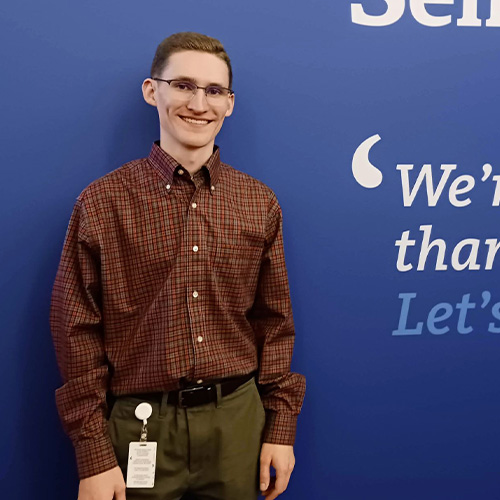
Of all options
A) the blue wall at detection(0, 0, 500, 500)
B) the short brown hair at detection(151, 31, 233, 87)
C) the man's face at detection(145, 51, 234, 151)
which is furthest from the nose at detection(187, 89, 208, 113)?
the blue wall at detection(0, 0, 500, 500)

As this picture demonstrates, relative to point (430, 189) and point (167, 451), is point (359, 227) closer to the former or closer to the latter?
point (430, 189)

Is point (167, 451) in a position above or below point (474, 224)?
below

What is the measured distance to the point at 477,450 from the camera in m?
1.76

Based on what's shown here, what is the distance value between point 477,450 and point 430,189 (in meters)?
0.85

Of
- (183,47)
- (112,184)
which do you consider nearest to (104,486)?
(112,184)

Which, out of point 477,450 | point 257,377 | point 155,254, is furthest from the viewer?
point 477,450

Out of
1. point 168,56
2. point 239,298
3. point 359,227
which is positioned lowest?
point 239,298

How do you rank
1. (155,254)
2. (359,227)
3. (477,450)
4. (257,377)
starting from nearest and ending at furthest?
(155,254), (257,377), (359,227), (477,450)

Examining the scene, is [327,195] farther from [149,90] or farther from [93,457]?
[93,457]

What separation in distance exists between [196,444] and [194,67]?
2.80ft

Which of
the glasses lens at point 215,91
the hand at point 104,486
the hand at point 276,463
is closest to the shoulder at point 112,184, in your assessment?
the glasses lens at point 215,91

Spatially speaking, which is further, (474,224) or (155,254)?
(474,224)

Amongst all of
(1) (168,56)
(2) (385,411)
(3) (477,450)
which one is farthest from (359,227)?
(3) (477,450)

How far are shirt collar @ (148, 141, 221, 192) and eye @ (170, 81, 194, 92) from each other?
5.6 inches
